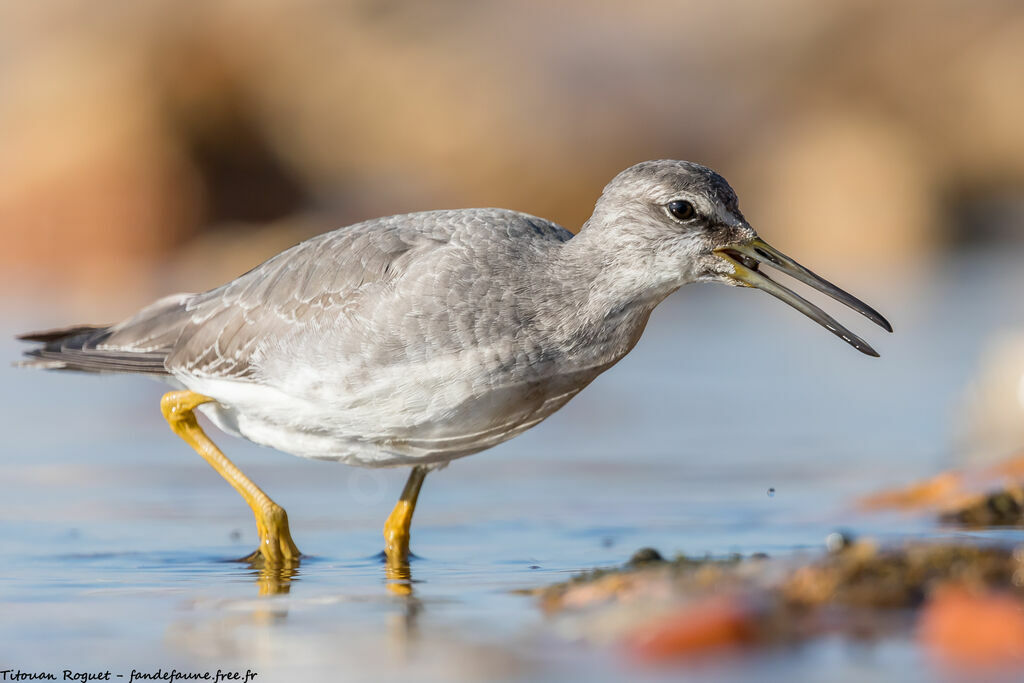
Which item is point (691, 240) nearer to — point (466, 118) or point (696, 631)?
point (696, 631)

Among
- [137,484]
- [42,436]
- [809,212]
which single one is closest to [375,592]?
[137,484]

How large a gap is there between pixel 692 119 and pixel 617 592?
24.5 meters

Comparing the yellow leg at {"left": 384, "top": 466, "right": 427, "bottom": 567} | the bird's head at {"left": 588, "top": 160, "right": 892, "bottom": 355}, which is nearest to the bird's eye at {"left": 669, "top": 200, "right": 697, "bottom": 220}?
the bird's head at {"left": 588, "top": 160, "right": 892, "bottom": 355}

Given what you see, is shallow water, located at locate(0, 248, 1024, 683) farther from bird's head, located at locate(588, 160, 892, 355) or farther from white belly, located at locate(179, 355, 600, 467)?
bird's head, located at locate(588, 160, 892, 355)

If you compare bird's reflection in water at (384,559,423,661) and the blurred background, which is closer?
bird's reflection in water at (384,559,423,661)

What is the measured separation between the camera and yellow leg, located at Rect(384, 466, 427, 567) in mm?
7984

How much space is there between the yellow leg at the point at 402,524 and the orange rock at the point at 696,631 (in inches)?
104

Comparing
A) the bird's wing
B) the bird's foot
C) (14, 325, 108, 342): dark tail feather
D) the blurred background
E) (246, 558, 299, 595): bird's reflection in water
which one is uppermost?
the blurred background

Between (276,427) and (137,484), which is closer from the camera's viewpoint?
(276,427)

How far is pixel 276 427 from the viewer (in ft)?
25.4

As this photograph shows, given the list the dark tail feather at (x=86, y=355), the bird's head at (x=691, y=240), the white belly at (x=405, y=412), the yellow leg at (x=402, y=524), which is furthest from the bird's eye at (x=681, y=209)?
the dark tail feather at (x=86, y=355)

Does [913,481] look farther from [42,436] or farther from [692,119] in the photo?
[692,119]

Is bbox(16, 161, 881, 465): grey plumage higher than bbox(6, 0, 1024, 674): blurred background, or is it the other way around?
bbox(6, 0, 1024, 674): blurred background

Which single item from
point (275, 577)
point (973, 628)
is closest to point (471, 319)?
point (275, 577)
